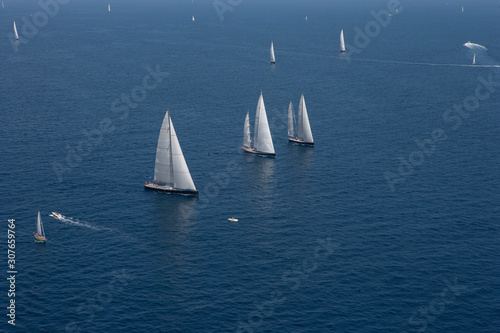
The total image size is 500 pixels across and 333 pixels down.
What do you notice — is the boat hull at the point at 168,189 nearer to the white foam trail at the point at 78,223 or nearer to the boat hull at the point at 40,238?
the white foam trail at the point at 78,223

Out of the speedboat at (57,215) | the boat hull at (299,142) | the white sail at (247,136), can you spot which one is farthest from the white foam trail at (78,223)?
the boat hull at (299,142)

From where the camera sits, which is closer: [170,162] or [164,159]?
[170,162]

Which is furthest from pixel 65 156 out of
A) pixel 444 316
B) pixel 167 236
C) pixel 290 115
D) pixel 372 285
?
pixel 444 316

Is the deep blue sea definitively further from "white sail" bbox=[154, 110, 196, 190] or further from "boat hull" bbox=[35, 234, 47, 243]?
"white sail" bbox=[154, 110, 196, 190]

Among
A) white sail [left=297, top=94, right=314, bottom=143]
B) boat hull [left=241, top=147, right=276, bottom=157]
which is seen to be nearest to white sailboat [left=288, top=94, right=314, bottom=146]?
white sail [left=297, top=94, right=314, bottom=143]

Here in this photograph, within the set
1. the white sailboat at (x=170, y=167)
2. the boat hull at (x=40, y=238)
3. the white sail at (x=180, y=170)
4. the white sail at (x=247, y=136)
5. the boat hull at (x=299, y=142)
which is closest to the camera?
the boat hull at (x=40, y=238)

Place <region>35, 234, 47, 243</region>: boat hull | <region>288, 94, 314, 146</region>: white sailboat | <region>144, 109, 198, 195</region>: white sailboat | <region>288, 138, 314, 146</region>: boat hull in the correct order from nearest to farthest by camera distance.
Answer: <region>35, 234, 47, 243</region>: boat hull → <region>144, 109, 198, 195</region>: white sailboat → <region>288, 138, 314, 146</region>: boat hull → <region>288, 94, 314, 146</region>: white sailboat

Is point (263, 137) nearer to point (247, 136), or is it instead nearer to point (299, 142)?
point (247, 136)

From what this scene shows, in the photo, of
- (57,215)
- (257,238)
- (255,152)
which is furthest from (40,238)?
(255,152)
